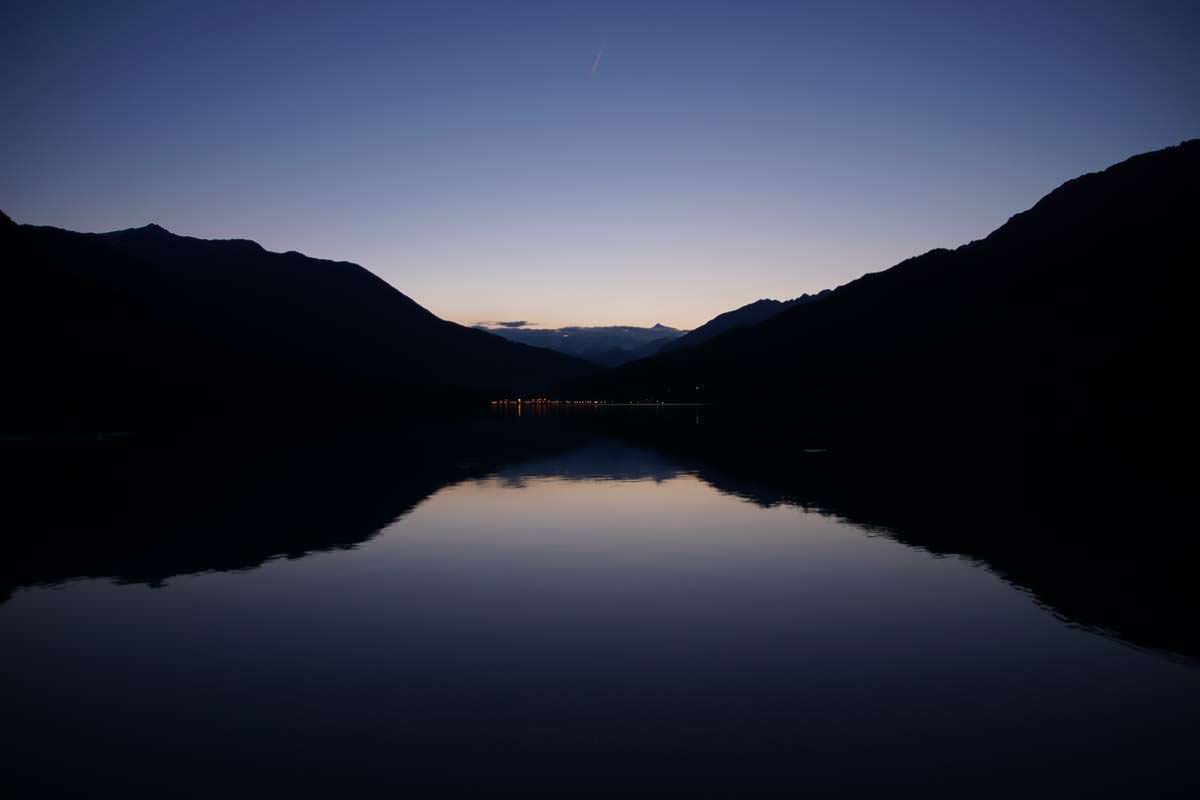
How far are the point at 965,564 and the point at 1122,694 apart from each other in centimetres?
1245

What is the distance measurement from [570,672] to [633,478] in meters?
39.1

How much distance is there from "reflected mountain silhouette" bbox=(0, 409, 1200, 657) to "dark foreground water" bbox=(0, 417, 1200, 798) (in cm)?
67

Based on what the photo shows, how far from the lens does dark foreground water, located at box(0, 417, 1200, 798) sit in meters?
12.1

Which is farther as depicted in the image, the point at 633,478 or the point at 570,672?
the point at 633,478

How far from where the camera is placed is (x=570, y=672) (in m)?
16.6

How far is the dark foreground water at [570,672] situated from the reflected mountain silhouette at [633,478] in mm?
668

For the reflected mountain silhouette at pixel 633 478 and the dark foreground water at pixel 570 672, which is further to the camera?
the reflected mountain silhouette at pixel 633 478

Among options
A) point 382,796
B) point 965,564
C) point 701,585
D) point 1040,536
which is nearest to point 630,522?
point 701,585

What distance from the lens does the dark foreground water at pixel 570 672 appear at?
12.1 meters

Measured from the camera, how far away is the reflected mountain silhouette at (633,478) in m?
25.5

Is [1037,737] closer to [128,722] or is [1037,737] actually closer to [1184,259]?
[128,722]

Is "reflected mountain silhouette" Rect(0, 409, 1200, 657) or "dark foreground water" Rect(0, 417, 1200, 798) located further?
"reflected mountain silhouette" Rect(0, 409, 1200, 657)

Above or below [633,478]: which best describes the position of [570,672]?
above

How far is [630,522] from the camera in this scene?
37.2m
